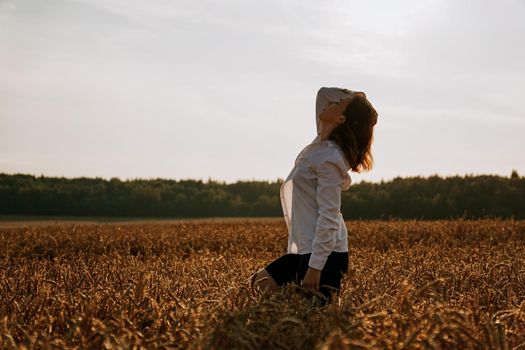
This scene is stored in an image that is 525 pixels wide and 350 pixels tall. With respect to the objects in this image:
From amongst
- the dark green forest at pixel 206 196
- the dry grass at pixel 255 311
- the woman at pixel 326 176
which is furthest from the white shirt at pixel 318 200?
the dark green forest at pixel 206 196

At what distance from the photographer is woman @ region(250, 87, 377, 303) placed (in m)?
4.38

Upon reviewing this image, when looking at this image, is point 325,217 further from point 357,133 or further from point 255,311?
point 255,311

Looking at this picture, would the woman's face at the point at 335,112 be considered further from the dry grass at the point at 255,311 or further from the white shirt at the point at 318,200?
the dry grass at the point at 255,311

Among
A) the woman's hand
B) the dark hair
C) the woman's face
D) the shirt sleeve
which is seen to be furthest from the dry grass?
the woman's face

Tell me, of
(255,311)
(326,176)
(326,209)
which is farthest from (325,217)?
(255,311)

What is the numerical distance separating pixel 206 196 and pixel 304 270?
122ft

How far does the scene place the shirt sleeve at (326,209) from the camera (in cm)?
423

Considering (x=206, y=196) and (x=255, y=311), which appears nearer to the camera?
(x=255, y=311)

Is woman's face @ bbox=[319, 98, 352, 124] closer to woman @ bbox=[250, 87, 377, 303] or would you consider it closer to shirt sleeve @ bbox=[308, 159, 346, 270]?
woman @ bbox=[250, 87, 377, 303]

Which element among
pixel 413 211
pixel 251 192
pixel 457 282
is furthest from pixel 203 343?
pixel 251 192

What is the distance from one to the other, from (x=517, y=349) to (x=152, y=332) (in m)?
1.82

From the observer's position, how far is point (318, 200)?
4.34m

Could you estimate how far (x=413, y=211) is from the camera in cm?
3234

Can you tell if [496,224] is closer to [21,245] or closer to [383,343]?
[21,245]
